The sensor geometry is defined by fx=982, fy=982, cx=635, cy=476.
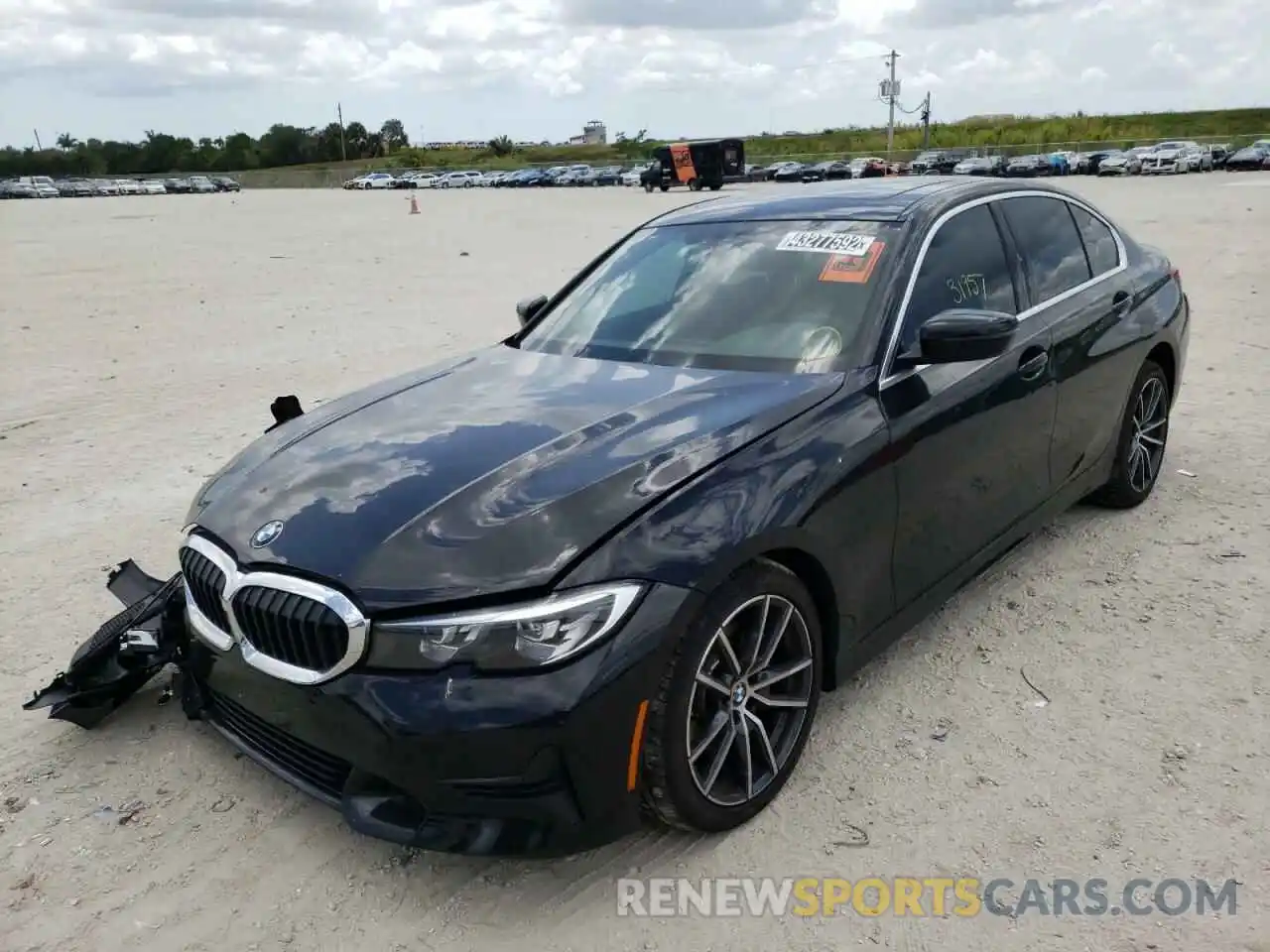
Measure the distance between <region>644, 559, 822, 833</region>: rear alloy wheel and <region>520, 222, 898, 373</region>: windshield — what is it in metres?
0.87

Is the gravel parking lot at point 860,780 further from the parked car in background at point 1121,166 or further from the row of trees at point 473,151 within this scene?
the row of trees at point 473,151

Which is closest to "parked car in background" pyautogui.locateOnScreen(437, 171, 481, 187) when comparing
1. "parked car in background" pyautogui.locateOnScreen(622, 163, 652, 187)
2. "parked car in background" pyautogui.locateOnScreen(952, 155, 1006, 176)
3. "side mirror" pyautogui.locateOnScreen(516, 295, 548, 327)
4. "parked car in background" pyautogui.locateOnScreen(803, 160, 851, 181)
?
"parked car in background" pyautogui.locateOnScreen(622, 163, 652, 187)

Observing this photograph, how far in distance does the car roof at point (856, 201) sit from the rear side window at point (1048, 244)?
0.35ft

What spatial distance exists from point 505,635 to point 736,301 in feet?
5.95

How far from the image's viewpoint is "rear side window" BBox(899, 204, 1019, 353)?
343 cm

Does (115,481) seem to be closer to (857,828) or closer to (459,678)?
(459,678)

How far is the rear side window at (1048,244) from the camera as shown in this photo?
413cm

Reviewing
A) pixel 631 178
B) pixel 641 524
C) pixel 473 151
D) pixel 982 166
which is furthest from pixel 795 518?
pixel 473 151

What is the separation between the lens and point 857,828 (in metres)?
2.81

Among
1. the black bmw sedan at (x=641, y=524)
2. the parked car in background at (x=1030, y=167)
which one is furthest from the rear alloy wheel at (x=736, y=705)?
the parked car in background at (x=1030, y=167)

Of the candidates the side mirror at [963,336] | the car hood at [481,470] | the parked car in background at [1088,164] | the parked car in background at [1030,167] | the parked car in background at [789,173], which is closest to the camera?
the car hood at [481,470]

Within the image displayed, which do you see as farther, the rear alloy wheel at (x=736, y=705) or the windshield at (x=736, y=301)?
the windshield at (x=736, y=301)

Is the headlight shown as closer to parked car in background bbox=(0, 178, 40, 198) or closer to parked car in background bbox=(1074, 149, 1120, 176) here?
parked car in background bbox=(1074, 149, 1120, 176)

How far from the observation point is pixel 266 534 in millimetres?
2703
